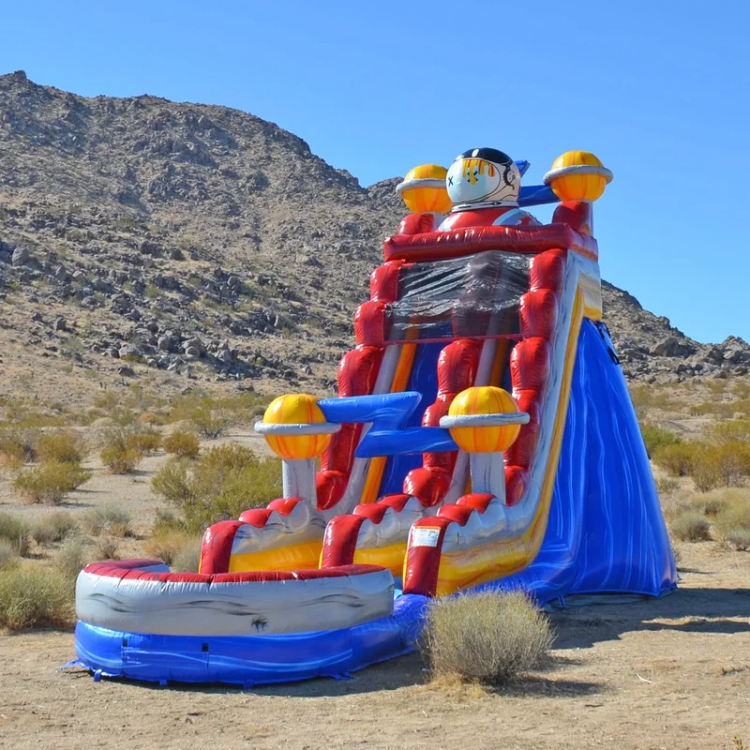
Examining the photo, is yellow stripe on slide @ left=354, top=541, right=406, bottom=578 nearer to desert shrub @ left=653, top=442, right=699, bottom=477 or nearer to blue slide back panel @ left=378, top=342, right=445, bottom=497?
blue slide back panel @ left=378, top=342, right=445, bottom=497

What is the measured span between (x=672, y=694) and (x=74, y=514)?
12.2 meters

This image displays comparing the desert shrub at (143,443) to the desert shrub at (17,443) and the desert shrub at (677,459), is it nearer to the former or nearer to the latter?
the desert shrub at (17,443)

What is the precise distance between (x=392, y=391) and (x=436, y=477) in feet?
4.74

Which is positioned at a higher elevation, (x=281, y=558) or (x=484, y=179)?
(x=484, y=179)

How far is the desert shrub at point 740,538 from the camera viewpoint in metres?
14.3

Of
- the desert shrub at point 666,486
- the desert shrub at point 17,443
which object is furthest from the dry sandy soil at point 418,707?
the desert shrub at point 17,443

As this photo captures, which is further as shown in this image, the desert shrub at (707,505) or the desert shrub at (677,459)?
the desert shrub at (677,459)

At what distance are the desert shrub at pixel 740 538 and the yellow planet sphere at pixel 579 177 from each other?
5451 millimetres

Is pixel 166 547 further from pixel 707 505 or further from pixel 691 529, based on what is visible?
pixel 707 505

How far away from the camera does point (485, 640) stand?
21.4 ft

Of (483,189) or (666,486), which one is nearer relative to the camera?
(483,189)

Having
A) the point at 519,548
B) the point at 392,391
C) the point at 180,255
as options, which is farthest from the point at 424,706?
the point at 180,255

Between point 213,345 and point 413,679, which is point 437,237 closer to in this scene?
point 413,679

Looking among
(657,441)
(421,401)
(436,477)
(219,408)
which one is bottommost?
(436,477)
